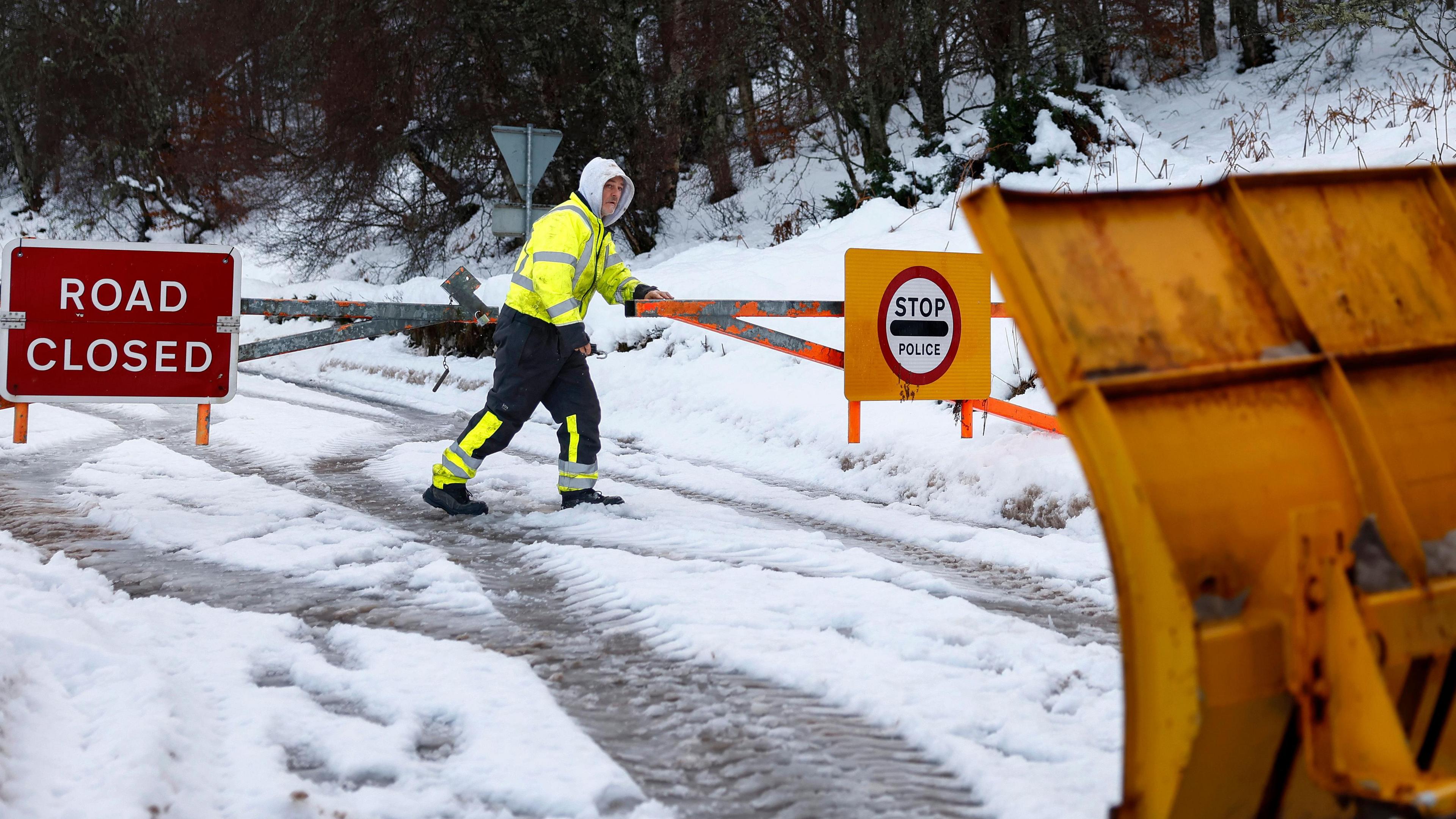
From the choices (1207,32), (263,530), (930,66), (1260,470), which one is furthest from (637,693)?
(1207,32)

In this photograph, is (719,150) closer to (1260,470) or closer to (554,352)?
(554,352)

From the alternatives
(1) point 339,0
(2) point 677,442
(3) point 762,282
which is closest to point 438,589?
(2) point 677,442

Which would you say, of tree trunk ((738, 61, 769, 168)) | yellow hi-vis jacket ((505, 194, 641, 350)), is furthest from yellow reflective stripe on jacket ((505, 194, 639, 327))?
tree trunk ((738, 61, 769, 168))

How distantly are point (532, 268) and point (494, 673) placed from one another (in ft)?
9.44

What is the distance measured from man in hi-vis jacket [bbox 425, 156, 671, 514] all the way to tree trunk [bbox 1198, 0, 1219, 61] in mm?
16994

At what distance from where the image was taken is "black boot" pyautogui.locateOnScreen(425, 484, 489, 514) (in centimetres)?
582

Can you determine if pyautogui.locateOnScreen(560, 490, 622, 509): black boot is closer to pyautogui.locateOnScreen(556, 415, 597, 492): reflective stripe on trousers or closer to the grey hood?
pyautogui.locateOnScreen(556, 415, 597, 492): reflective stripe on trousers

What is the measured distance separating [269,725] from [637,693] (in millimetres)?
967

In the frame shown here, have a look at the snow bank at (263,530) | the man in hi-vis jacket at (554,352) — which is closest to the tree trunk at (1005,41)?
the man in hi-vis jacket at (554,352)

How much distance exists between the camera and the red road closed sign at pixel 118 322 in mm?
5695

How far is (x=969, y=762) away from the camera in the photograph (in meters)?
2.75

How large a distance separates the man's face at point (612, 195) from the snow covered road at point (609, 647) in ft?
5.22

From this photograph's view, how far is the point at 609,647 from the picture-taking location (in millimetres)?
3656

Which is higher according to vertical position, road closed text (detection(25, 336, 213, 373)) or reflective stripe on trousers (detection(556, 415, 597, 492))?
road closed text (detection(25, 336, 213, 373))
